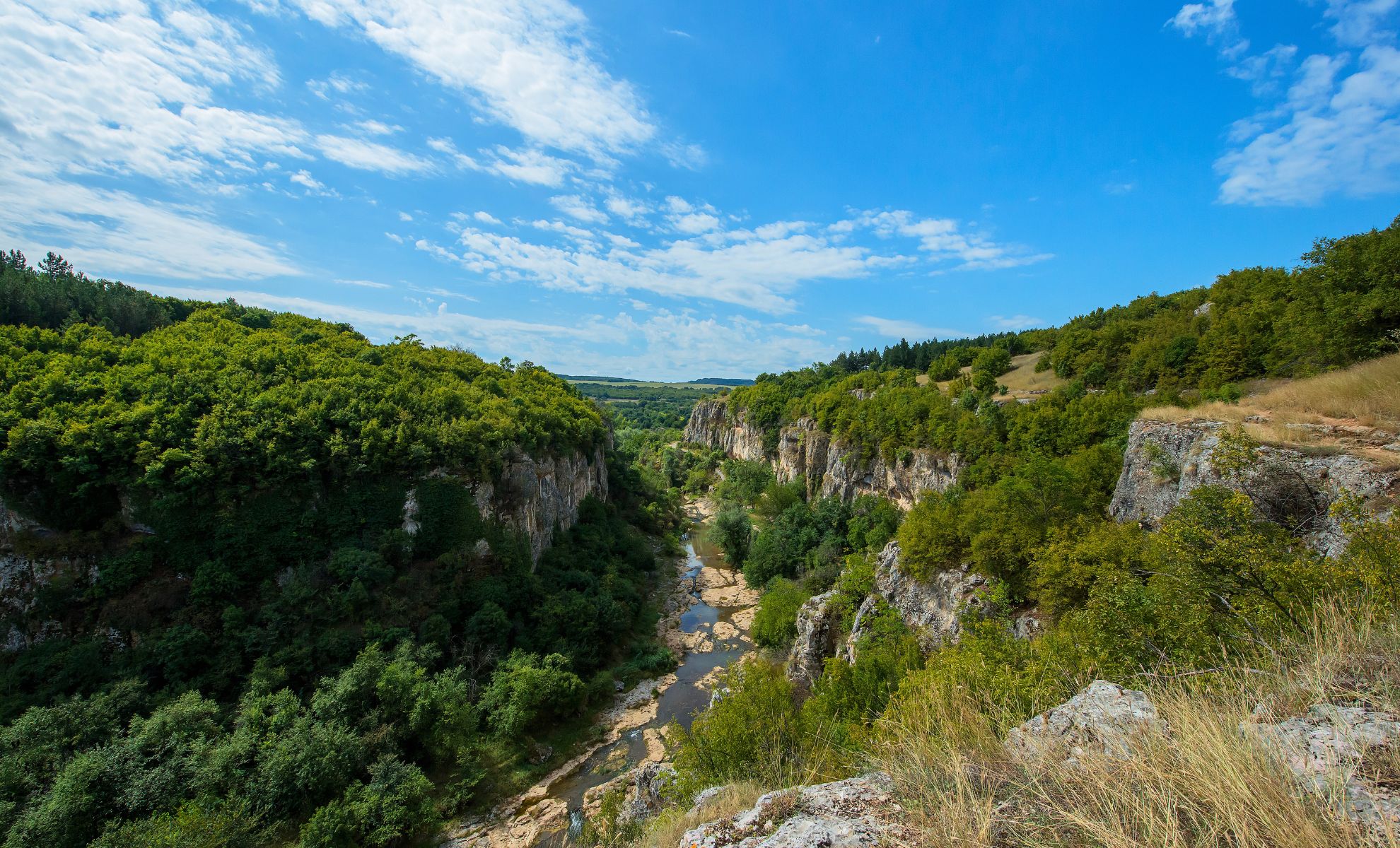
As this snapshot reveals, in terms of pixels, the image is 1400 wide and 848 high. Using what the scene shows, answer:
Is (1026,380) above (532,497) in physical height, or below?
above

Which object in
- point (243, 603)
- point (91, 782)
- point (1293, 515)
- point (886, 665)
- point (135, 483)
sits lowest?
point (91, 782)

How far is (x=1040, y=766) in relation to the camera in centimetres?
402

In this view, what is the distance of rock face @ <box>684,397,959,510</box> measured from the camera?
109ft

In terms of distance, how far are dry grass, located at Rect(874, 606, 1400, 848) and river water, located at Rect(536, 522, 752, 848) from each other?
1246 cm

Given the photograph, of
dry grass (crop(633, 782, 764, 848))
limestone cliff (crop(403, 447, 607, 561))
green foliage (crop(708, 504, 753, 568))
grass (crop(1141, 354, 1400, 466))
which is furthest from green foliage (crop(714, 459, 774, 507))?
dry grass (crop(633, 782, 764, 848))

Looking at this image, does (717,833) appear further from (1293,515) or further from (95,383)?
(95,383)

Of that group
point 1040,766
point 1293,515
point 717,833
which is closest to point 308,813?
point 717,833

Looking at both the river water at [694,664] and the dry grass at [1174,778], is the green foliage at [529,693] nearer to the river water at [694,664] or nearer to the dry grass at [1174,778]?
the river water at [694,664]

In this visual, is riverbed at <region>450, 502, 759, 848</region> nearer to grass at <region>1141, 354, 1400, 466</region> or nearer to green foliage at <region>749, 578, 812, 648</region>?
green foliage at <region>749, 578, 812, 648</region>

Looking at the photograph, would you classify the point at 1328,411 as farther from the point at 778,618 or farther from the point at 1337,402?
the point at 778,618

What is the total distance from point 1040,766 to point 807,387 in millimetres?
74954

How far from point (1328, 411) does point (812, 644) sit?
17327 mm

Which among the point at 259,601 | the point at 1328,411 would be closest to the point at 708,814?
the point at 1328,411

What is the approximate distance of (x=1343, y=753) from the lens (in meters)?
3.45
